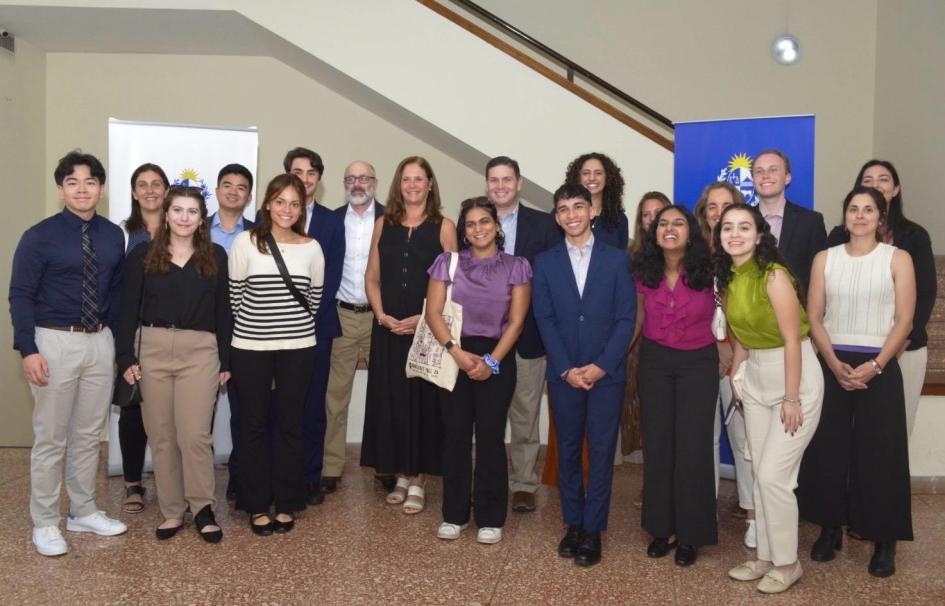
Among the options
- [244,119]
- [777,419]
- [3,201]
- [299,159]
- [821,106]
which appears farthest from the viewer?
[821,106]

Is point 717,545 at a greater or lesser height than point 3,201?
lesser

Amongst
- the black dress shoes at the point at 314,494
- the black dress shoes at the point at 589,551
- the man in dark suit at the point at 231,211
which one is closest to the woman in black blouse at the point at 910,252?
the black dress shoes at the point at 589,551

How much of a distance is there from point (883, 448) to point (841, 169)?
16.4ft

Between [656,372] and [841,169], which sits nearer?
[656,372]

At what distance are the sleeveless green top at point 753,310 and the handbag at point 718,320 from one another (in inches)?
2.7

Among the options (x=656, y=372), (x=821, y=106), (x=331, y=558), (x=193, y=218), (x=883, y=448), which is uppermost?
(x=821, y=106)

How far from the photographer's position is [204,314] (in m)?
3.67

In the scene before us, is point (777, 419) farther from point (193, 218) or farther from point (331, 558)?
point (193, 218)

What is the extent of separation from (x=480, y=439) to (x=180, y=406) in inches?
52.0

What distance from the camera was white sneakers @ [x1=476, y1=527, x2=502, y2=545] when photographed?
371cm

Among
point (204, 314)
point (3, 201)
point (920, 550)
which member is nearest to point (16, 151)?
point (3, 201)

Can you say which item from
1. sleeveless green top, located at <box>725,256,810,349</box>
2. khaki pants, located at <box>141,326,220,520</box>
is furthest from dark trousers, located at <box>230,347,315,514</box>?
sleeveless green top, located at <box>725,256,810,349</box>

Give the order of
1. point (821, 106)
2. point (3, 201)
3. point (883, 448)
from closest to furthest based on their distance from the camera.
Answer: point (883, 448), point (3, 201), point (821, 106)

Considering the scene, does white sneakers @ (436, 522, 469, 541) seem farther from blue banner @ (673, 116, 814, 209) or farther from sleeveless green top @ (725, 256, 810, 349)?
blue banner @ (673, 116, 814, 209)
